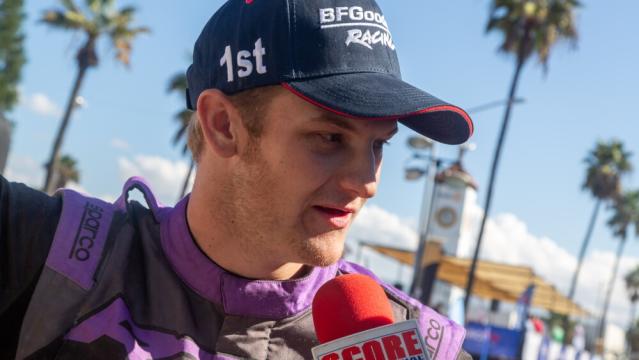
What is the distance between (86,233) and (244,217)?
407 millimetres

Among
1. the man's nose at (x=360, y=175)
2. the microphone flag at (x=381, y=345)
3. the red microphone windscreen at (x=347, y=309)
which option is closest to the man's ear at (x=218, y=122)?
the man's nose at (x=360, y=175)

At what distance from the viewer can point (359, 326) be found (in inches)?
72.4

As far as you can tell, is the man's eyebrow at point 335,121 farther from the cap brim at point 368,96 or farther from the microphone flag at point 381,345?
the microphone flag at point 381,345

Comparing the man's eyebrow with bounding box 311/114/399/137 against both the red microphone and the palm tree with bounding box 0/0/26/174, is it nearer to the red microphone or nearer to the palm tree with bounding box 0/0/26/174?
the red microphone

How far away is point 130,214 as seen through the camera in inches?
80.7

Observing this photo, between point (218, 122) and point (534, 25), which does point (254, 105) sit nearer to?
point (218, 122)

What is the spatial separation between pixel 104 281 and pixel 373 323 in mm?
667

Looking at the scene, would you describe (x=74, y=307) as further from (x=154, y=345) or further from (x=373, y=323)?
(x=373, y=323)

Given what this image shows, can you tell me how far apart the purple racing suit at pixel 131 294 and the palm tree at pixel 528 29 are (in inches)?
800

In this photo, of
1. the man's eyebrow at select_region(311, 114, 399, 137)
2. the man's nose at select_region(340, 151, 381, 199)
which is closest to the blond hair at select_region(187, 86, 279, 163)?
the man's eyebrow at select_region(311, 114, 399, 137)

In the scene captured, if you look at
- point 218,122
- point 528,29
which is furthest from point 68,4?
point 218,122

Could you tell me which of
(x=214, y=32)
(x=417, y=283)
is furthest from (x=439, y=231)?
(x=214, y=32)

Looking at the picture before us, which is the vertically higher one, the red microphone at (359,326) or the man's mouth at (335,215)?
the man's mouth at (335,215)

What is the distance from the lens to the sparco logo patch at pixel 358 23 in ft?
6.41
